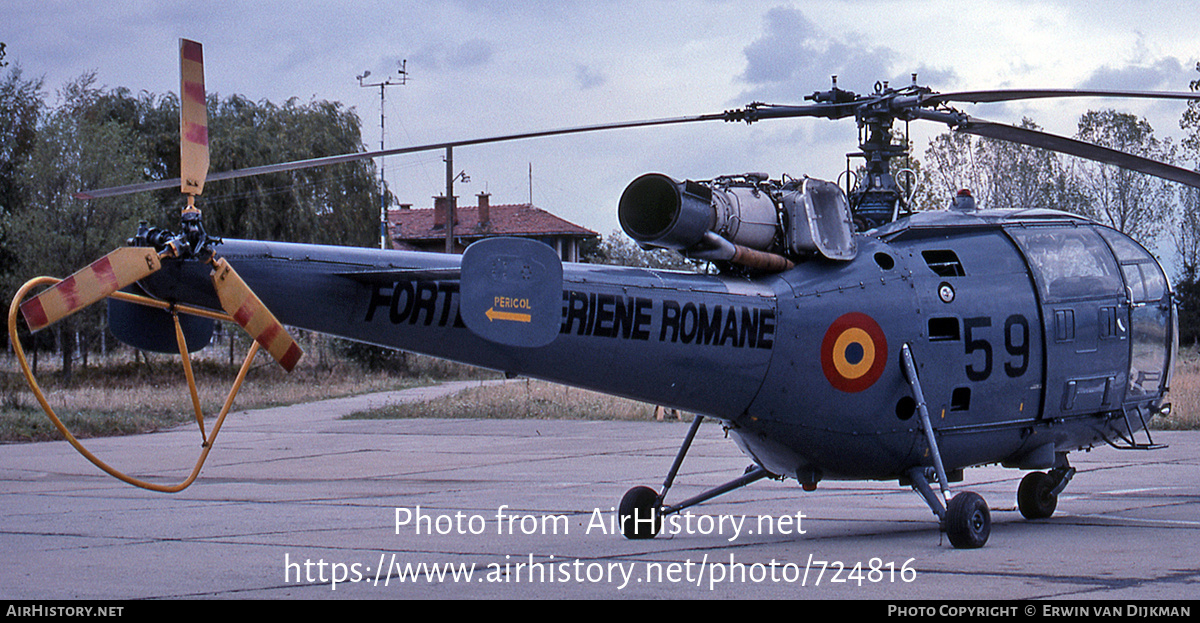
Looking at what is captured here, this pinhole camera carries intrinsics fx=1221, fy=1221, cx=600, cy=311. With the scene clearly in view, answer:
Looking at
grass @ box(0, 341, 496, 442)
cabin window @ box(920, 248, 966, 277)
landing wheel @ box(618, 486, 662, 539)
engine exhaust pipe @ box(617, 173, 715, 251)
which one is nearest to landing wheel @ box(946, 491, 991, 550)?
cabin window @ box(920, 248, 966, 277)

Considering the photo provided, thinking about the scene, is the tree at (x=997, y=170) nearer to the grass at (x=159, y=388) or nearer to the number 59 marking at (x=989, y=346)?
the grass at (x=159, y=388)

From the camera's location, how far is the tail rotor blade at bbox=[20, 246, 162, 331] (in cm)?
641

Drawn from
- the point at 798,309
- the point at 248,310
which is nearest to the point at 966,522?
the point at 798,309

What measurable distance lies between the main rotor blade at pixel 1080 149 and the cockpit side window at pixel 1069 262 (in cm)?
93

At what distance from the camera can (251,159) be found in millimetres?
46125

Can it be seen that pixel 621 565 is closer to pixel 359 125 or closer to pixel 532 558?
pixel 532 558

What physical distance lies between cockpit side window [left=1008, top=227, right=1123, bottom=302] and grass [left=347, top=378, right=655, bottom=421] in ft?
50.9

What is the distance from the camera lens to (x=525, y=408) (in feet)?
94.0

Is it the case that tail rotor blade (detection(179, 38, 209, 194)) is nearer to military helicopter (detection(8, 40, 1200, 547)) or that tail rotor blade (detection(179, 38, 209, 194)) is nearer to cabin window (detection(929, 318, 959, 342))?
military helicopter (detection(8, 40, 1200, 547))

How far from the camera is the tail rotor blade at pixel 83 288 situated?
21.0 feet

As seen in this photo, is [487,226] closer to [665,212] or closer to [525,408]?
[525,408]

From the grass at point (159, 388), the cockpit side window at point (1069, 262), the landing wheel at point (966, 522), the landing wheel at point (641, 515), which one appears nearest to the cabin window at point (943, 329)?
the cockpit side window at point (1069, 262)

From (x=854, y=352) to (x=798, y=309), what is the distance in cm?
57
